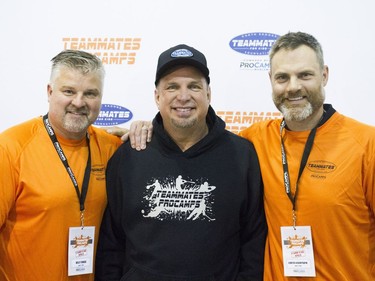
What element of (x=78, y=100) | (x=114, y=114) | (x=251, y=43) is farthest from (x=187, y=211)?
(x=251, y=43)

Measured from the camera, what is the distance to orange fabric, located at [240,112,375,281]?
1.32 meters

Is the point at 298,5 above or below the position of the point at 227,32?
above

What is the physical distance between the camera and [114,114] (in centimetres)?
229

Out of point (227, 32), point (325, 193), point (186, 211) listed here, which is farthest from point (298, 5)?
point (186, 211)

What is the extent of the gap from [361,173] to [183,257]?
74cm

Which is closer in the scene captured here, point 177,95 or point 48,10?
point 177,95

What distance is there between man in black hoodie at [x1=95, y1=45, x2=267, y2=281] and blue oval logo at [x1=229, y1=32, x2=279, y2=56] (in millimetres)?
749

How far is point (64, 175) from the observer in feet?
4.68

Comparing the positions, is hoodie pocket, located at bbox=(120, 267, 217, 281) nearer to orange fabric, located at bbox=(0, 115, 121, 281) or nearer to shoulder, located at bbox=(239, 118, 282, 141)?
orange fabric, located at bbox=(0, 115, 121, 281)

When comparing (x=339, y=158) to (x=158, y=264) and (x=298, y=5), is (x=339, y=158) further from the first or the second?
(x=298, y=5)

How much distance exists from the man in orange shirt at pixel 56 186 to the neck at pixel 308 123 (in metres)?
0.83

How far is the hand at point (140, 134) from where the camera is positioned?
5.10 ft

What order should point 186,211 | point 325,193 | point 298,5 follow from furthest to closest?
point 298,5, point 186,211, point 325,193

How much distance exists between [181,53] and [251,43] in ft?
2.78
